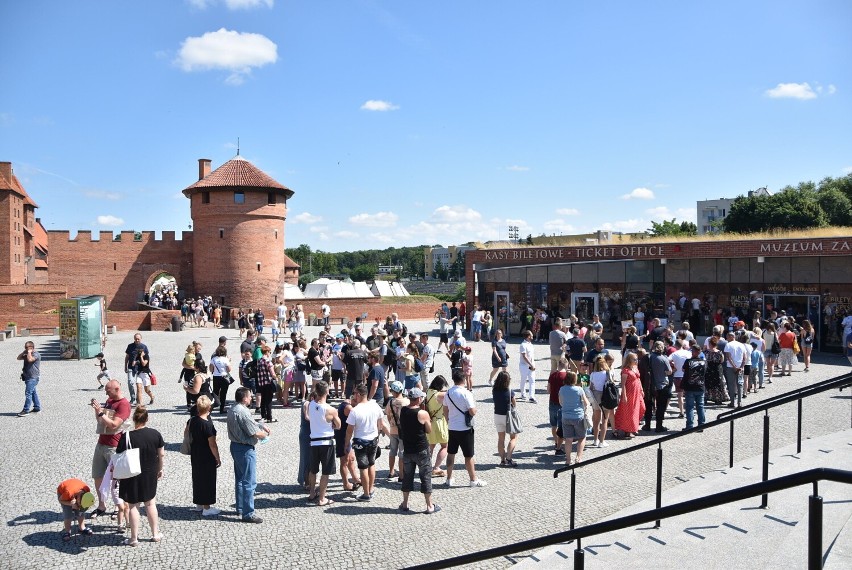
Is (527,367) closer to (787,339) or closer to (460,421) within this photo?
(460,421)

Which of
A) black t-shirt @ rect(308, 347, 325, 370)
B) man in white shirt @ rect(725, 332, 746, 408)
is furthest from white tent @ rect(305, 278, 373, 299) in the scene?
man in white shirt @ rect(725, 332, 746, 408)

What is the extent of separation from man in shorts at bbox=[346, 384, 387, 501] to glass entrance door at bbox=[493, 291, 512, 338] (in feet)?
71.3

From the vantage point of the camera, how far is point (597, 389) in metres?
10.4

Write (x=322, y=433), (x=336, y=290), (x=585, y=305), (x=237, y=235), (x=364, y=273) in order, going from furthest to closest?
(x=364, y=273) → (x=336, y=290) → (x=237, y=235) → (x=585, y=305) → (x=322, y=433)

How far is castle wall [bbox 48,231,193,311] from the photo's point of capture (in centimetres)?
4722

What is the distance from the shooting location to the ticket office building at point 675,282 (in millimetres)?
22094

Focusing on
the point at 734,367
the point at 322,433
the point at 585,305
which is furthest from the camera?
the point at 585,305

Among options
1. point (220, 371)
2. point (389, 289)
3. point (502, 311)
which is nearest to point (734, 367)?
point (220, 371)

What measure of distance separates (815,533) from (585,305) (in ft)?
81.9

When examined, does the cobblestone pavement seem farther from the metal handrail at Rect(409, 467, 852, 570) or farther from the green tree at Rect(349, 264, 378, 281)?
the green tree at Rect(349, 264, 378, 281)

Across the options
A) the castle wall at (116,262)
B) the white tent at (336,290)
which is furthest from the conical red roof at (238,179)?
the white tent at (336,290)

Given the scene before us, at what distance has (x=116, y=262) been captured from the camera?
4762cm

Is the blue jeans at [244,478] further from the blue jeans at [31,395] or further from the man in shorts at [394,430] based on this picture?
the blue jeans at [31,395]

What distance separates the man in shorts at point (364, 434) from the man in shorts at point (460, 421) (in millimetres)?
975
